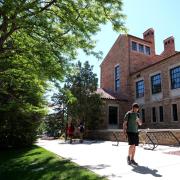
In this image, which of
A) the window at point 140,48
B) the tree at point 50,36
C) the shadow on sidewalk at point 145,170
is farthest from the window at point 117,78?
the shadow on sidewalk at point 145,170

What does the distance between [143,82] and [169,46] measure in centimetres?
1051

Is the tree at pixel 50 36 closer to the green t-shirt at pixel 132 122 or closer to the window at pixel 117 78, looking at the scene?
the green t-shirt at pixel 132 122

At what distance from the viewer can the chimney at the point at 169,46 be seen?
37.0 meters

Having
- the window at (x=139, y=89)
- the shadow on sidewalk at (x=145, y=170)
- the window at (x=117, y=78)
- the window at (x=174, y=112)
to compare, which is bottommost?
the shadow on sidewalk at (x=145, y=170)

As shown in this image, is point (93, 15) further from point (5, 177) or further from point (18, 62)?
point (5, 177)

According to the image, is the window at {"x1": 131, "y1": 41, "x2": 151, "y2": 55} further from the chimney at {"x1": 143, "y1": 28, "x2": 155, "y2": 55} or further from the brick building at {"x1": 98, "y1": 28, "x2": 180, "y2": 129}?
the chimney at {"x1": 143, "y1": 28, "x2": 155, "y2": 55}

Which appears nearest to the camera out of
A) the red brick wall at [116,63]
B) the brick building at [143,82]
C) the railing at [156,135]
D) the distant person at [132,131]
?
the distant person at [132,131]

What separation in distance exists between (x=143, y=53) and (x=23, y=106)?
23.9 metres

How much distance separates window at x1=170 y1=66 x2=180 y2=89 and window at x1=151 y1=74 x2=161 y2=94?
1962mm

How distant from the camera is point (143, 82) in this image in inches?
1184

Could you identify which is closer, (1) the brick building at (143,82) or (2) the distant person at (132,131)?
(2) the distant person at (132,131)

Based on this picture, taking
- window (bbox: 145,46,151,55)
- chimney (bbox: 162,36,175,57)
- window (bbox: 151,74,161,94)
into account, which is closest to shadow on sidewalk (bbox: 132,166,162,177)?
window (bbox: 151,74,161,94)

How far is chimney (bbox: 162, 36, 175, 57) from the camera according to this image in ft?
121

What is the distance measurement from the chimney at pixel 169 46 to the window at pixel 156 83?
407 inches
